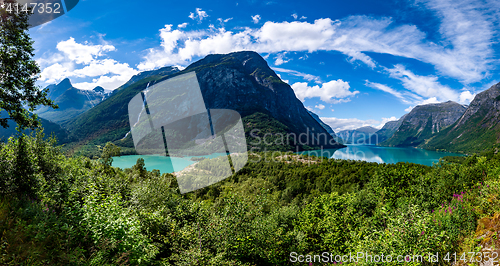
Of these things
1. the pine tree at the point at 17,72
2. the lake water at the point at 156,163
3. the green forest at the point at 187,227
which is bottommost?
the lake water at the point at 156,163

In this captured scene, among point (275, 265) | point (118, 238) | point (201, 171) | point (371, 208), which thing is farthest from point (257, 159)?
point (118, 238)

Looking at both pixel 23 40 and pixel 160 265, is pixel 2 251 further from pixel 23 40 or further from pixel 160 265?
pixel 23 40

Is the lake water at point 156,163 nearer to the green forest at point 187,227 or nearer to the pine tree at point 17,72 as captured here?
the green forest at point 187,227

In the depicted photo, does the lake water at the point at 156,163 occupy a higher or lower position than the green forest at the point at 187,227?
lower

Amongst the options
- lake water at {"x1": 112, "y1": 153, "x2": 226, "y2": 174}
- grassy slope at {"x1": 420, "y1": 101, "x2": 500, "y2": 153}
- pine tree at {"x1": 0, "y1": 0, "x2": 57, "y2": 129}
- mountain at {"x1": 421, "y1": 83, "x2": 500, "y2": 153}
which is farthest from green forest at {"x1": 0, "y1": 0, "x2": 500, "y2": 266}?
mountain at {"x1": 421, "y1": 83, "x2": 500, "y2": 153}

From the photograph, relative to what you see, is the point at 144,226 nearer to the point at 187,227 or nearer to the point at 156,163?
the point at 187,227

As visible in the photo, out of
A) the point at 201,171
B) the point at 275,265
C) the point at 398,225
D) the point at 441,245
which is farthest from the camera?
the point at 201,171

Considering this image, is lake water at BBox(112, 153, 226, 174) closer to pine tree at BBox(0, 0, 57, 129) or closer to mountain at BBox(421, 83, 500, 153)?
pine tree at BBox(0, 0, 57, 129)

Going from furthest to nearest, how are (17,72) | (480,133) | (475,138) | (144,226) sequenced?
(480,133) → (475,138) → (144,226) → (17,72)

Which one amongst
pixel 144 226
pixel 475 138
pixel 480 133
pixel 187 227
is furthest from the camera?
pixel 480 133

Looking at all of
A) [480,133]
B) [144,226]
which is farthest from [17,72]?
[480,133]

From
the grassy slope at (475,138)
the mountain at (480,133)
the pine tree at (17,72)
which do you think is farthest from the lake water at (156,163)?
the mountain at (480,133)
